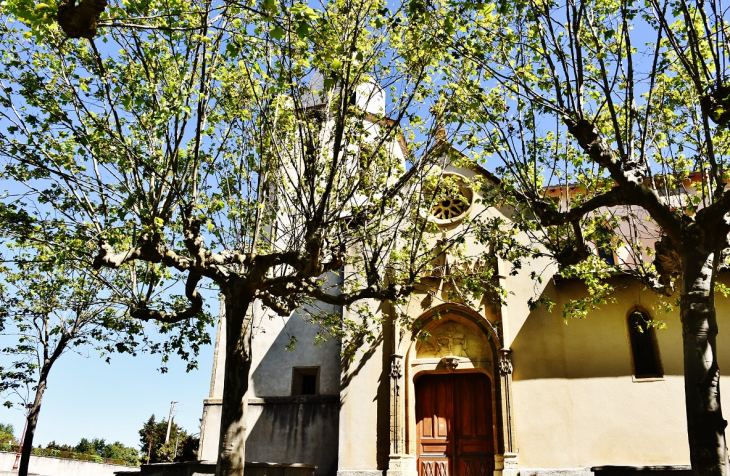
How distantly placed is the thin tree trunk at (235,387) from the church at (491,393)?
4.54m

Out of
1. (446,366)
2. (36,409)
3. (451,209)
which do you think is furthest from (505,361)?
(36,409)

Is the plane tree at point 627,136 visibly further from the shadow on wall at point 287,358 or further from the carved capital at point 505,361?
the shadow on wall at point 287,358

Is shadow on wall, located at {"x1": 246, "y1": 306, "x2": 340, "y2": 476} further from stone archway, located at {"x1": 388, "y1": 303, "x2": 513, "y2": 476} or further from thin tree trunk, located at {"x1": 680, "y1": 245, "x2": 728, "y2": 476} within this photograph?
thin tree trunk, located at {"x1": 680, "y1": 245, "x2": 728, "y2": 476}

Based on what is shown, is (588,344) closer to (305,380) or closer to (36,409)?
(305,380)

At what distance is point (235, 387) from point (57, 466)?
96.2 ft

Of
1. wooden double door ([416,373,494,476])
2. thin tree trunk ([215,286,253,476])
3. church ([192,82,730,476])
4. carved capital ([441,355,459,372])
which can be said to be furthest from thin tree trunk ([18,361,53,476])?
carved capital ([441,355,459,372])

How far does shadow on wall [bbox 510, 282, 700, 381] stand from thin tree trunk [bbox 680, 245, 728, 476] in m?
7.41

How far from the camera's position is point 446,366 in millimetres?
16109

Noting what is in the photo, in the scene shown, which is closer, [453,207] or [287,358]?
[287,358]

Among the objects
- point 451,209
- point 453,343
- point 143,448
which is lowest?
point 143,448

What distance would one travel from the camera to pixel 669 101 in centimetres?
1175

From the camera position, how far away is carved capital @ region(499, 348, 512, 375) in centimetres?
1514

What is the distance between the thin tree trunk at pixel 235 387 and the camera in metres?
9.58

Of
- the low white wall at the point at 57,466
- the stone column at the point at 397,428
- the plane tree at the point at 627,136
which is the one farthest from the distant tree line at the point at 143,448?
the plane tree at the point at 627,136
